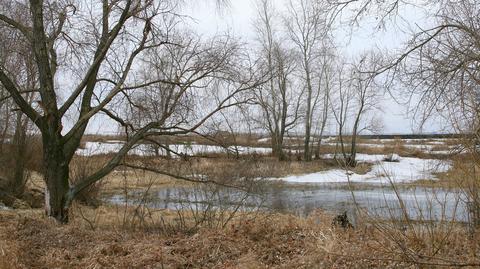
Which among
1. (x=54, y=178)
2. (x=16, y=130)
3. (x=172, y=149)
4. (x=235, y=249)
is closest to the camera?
(x=235, y=249)

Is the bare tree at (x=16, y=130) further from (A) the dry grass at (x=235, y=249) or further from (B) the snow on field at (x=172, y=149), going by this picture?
(A) the dry grass at (x=235, y=249)

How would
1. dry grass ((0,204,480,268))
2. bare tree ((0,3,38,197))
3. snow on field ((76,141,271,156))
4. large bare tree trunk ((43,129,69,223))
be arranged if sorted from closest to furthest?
dry grass ((0,204,480,268)), large bare tree trunk ((43,129,69,223)), snow on field ((76,141,271,156)), bare tree ((0,3,38,197))

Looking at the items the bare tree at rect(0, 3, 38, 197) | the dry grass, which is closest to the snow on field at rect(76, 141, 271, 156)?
the bare tree at rect(0, 3, 38, 197)

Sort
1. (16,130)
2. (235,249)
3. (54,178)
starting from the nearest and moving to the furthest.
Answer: (235,249) → (54,178) → (16,130)

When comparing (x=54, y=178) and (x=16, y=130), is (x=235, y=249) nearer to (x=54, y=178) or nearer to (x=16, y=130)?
(x=54, y=178)

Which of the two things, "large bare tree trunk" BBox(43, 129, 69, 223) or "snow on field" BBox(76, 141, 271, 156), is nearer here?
"large bare tree trunk" BBox(43, 129, 69, 223)

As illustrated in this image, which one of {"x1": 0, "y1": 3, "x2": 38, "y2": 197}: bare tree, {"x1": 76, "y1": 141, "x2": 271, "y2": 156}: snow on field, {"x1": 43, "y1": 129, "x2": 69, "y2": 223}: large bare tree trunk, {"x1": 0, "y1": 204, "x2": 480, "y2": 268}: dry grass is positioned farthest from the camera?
{"x1": 0, "y1": 3, "x2": 38, "y2": 197}: bare tree

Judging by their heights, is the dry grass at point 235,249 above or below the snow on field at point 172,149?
below

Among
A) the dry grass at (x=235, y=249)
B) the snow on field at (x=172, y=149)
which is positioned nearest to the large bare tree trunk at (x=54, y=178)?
the snow on field at (x=172, y=149)

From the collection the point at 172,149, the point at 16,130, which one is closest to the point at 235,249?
the point at 172,149

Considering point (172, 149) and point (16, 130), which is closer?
point (172, 149)

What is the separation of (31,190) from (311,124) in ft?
102

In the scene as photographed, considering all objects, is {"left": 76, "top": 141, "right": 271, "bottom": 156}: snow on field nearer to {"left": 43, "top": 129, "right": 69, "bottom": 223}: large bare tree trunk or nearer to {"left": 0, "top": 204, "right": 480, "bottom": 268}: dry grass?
{"left": 43, "top": 129, "right": 69, "bottom": 223}: large bare tree trunk

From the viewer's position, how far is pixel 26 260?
647 cm
